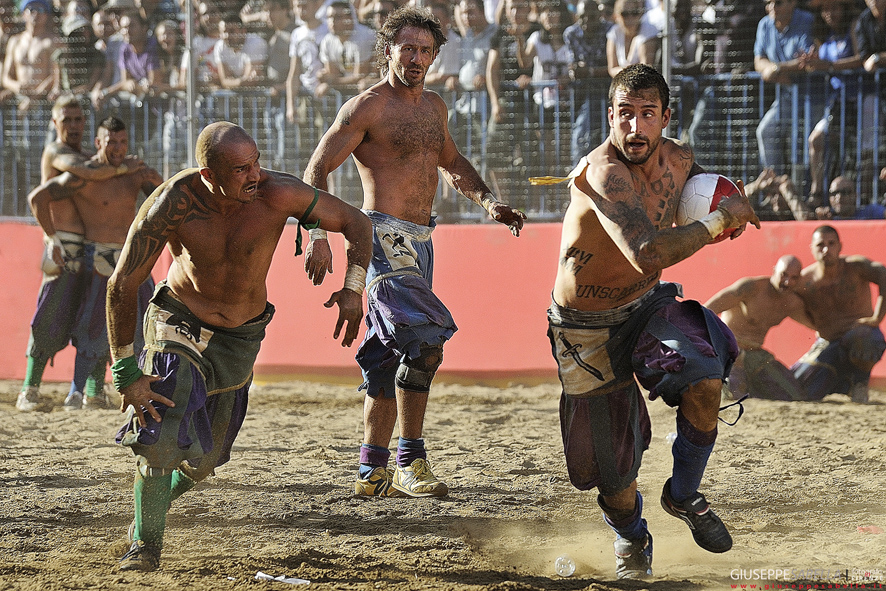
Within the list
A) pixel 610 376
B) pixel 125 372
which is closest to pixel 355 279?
pixel 125 372

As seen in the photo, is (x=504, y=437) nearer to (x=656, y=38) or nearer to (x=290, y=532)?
(x=290, y=532)

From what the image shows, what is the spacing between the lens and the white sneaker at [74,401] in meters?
8.07

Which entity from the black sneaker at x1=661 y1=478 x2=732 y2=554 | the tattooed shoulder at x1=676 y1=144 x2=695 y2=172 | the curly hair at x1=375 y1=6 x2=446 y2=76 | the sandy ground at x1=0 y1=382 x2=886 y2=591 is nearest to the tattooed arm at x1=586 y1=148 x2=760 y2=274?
the tattooed shoulder at x1=676 y1=144 x2=695 y2=172

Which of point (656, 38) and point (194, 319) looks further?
point (656, 38)

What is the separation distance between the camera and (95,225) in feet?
26.6

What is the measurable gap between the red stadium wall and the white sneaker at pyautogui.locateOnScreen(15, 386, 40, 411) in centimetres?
120

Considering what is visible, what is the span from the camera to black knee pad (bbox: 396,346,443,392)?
16.2 ft

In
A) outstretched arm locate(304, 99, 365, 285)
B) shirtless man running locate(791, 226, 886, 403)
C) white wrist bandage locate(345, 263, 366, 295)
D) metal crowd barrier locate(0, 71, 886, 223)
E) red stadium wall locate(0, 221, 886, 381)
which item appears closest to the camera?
white wrist bandage locate(345, 263, 366, 295)

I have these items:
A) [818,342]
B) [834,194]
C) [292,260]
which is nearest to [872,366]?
[818,342]

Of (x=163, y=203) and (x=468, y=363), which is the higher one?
(x=163, y=203)

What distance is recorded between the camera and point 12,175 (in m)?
9.52

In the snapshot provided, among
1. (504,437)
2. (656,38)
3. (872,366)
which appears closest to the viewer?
(504,437)

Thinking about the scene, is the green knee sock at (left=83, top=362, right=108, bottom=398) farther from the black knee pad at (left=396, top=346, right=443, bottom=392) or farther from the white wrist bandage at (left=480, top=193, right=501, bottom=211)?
the white wrist bandage at (left=480, top=193, right=501, bottom=211)

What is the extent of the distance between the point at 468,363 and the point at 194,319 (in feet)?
17.1
